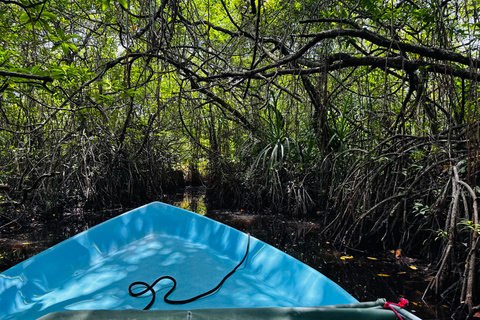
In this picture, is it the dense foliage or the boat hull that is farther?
the dense foliage

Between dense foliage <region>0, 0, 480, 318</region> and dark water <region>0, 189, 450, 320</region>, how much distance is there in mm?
186

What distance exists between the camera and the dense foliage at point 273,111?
2.43m

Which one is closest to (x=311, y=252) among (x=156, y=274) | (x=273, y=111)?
(x=156, y=274)

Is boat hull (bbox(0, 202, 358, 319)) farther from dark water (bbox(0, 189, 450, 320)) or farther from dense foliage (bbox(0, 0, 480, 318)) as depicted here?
dark water (bbox(0, 189, 450, 320))

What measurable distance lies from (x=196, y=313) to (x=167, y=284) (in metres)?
0.93

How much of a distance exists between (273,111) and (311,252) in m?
2.82

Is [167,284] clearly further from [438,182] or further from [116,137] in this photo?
[116,137]

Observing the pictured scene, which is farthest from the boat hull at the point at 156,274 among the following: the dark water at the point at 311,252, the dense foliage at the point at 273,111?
the dark water at the point at 311,252

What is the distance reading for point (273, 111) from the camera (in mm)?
5516

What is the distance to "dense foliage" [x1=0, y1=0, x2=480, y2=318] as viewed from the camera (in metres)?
2.43

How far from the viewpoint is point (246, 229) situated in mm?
4430

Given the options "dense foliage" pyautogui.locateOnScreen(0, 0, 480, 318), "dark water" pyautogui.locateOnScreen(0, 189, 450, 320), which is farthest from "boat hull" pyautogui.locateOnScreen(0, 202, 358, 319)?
"dark water" pyautogui.locateOnScreen(0, 189, 450, 320)

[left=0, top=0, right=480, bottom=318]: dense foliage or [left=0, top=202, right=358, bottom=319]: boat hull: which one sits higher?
[left=0, top=0, right=480, bottom=318]: dense foliage

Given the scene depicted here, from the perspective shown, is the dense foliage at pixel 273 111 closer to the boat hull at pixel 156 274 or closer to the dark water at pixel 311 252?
the dark water at pixel 311 252
